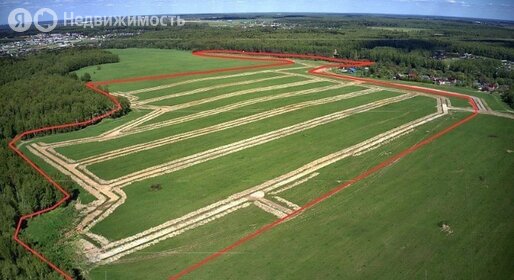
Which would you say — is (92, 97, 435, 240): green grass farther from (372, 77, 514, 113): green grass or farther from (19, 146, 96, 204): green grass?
(372, 77, 514, 113): green grass

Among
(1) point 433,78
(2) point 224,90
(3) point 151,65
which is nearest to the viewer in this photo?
(2) point 224,90

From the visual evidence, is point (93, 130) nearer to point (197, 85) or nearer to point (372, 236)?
point (197, 85)

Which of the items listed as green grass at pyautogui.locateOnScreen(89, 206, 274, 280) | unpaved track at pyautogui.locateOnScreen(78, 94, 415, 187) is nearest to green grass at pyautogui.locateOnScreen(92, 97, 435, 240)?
unpaved track at pyautogui.locateOnScreen(78, 94, 415, 187)

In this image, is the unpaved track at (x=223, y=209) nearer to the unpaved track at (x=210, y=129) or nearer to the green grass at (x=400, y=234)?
the green grass at (x=400, y=234)

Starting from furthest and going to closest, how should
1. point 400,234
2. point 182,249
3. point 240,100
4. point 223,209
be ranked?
point 240,100 < point 223,209 < point 400,234 < point 182,249

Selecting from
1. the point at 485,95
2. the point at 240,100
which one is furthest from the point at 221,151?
the point at 485,95

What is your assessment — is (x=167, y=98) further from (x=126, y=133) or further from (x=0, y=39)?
(x=0, y=39)
